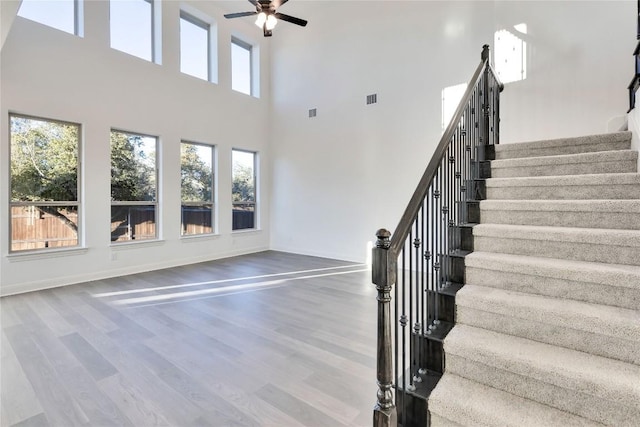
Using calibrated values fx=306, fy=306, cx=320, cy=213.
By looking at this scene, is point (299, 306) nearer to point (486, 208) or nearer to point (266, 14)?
point (486, 208)

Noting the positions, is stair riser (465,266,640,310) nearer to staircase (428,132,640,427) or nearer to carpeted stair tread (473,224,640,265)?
staircase (428,132,640,427)

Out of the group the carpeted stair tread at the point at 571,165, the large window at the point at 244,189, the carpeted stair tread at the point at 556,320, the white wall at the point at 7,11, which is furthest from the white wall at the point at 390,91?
the white wall at the point at 7,11

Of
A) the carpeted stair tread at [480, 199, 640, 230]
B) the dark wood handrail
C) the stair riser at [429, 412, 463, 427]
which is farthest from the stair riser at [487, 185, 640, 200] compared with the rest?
the stair riser at [429, 412, 463, 427]

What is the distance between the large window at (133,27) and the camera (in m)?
5.20

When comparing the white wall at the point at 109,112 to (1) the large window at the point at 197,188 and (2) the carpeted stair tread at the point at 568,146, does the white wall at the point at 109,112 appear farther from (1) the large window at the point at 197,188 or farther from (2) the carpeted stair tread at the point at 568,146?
(2) the carpeted stair tread at the point at 568,146

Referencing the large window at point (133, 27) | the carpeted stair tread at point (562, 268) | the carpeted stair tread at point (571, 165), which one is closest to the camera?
the carpeted stair tread at point (562, 268)

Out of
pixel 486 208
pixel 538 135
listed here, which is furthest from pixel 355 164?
pixel 486 208

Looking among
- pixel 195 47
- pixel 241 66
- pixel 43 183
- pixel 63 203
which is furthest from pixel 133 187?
pixel 241 66

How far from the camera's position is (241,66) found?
7.40 metres

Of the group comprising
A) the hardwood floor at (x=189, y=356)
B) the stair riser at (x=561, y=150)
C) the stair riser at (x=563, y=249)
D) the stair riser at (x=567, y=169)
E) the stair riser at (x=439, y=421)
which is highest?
the stair riser at (x=561, y=150)

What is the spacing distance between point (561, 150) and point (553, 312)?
2.08 metres

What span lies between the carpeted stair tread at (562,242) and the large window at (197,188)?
5583 mm

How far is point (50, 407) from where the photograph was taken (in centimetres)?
191

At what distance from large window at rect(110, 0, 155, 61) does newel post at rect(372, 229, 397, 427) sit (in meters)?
6.09
